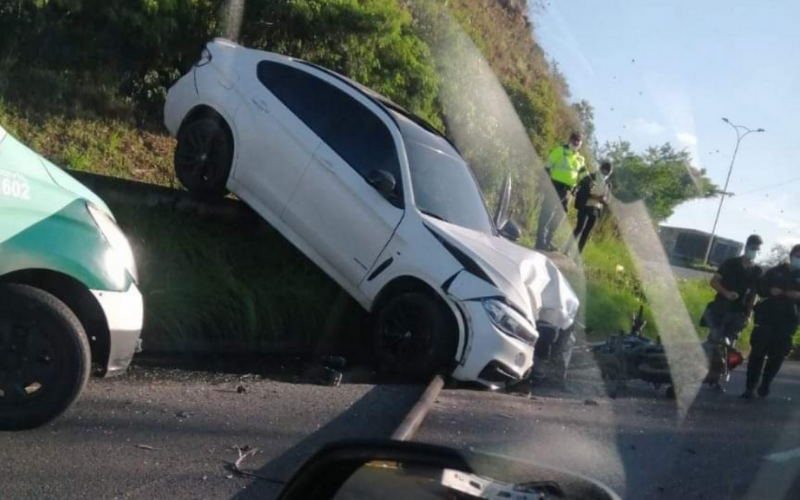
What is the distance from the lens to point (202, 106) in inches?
368

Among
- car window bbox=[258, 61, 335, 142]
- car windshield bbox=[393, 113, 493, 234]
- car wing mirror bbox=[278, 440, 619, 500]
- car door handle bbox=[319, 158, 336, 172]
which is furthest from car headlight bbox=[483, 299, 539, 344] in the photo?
car wing mirror bbox=[278, 440, 619, 500]

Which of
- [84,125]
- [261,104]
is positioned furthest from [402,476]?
[84,125]

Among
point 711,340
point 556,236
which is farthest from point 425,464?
point 556,236

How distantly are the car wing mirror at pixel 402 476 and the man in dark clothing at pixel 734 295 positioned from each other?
911 cm

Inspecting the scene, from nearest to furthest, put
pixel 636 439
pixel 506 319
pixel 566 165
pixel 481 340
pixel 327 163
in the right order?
pixel 636 439 → pixel 481 340 → pixel 506 319 → pixel 327 163 → pixel 566 165

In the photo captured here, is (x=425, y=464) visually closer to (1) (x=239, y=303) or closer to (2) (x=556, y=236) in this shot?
(1) (x=239, y=303)

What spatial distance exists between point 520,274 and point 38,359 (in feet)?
14.5

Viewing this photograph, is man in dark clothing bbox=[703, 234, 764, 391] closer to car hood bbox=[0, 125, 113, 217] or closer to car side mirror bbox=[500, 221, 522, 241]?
car side mirror bbox=[500, 221, 522, 241]

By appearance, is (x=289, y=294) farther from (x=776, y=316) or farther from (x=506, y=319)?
(x=776, y=316)

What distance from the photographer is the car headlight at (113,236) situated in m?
5.58

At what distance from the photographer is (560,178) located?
48.6 ft

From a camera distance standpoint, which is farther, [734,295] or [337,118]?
[734,295]

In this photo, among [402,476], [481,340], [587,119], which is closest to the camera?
[402,476]

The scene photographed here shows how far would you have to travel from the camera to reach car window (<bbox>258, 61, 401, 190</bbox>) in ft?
28.7
